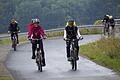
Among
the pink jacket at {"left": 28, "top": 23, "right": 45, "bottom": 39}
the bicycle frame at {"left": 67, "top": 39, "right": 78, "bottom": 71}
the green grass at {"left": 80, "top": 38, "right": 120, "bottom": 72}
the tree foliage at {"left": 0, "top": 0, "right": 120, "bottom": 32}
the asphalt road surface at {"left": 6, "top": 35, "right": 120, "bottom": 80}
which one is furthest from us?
the tree foliage at {"left": 0, "top": 0, "right": 120, "bottom": 32}

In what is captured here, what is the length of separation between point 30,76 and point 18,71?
5.24ft

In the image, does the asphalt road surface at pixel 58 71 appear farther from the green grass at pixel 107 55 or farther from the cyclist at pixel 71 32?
the cyclist at pixel 71 32

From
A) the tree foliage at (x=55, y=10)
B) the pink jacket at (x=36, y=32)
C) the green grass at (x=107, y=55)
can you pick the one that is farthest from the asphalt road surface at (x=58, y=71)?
the tree foliage at (x=55, y=10)

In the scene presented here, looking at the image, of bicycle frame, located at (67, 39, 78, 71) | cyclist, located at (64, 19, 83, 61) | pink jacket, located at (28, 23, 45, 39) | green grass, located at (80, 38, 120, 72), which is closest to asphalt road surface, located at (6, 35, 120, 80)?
bicycle frame, located at (67, 39, 78, 71)

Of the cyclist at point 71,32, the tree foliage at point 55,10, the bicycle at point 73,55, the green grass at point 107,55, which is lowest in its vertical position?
the tree foliage at point 55,10

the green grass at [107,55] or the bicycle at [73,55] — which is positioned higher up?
the bicycle at [73,55]

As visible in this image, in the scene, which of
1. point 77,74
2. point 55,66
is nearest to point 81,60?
point 55,66

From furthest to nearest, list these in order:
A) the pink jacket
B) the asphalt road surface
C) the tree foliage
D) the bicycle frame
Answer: the tree foliage, the pink jacket, the bicycle frame, the asphalt road surface

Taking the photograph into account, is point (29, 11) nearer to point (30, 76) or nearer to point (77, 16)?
point (77, 16)

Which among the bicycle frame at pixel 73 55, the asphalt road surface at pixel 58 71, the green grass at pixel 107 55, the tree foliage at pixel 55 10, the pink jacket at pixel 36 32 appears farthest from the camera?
the tree foliage at pixel 55 10

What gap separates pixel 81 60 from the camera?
19141mm

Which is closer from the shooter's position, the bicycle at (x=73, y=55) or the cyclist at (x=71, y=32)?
the bicycle at (x=73, y=55)

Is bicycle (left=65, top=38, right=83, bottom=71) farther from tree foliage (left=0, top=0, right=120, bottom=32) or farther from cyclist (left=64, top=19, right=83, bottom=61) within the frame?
tree foliage (left=0, top=0, right=120, bottom=32)

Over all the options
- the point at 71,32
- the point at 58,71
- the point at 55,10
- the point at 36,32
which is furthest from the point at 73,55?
the point at 55,10
